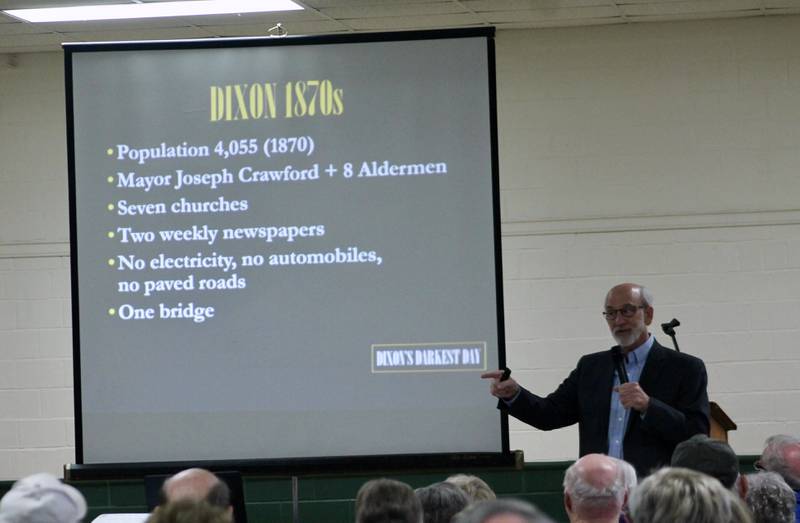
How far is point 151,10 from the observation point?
650 centimetres

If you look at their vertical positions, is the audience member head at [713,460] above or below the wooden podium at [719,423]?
above

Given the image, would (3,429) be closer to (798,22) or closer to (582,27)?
(582,27)

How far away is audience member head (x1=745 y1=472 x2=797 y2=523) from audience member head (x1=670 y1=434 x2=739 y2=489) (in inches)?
3.0

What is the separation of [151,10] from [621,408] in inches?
134

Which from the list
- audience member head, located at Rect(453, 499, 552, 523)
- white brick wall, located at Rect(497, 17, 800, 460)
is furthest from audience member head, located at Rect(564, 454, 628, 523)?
white brick wall, located at Rect(497, 17, 800, 460)

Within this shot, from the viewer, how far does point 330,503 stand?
715 cm

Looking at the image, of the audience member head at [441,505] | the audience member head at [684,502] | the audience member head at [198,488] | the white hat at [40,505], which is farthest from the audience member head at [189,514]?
the audience member head at [198,488]

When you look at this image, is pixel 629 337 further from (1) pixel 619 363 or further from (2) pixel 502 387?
(2) pixel 502 387

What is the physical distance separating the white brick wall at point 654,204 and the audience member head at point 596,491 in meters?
4.20

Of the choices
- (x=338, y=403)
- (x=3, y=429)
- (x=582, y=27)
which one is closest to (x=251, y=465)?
(x=338, y=403)

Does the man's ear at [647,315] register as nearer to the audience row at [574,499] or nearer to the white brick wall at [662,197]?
the audience row at [574,499]

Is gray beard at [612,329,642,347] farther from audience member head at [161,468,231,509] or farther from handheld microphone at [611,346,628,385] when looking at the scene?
audience member head at [161,468,231,509]

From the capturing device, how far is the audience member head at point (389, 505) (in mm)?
2783

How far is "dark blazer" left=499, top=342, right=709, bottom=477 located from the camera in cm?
441
